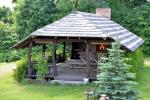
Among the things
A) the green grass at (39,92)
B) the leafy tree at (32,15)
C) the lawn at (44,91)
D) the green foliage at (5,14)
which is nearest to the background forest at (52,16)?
the leafy tree at (32,15)

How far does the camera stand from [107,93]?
703 inches

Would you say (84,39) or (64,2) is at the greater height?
(64,2)

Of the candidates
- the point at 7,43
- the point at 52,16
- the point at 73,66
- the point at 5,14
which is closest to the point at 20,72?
the point at 73,66

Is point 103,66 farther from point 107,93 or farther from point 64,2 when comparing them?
point 64,2

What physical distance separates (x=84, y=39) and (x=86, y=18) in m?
2.28

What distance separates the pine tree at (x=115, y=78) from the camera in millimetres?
17547

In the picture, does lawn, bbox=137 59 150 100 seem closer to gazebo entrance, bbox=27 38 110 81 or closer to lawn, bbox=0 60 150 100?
lawn, bbox=0 60 150 100

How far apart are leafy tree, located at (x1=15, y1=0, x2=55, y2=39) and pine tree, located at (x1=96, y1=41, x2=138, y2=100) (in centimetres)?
2642

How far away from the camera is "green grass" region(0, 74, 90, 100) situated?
69.6 ft

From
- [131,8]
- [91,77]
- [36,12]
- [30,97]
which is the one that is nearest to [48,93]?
[30,97]

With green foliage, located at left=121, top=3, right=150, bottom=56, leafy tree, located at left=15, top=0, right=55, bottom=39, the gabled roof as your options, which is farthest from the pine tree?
green foliage, located at left=121, top=3, right=150, bottom=56

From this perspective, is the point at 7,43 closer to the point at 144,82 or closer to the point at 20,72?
the point at 20,72

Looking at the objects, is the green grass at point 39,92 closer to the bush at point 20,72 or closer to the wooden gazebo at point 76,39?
the bush at point 20,72

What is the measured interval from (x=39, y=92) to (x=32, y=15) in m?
22.1
